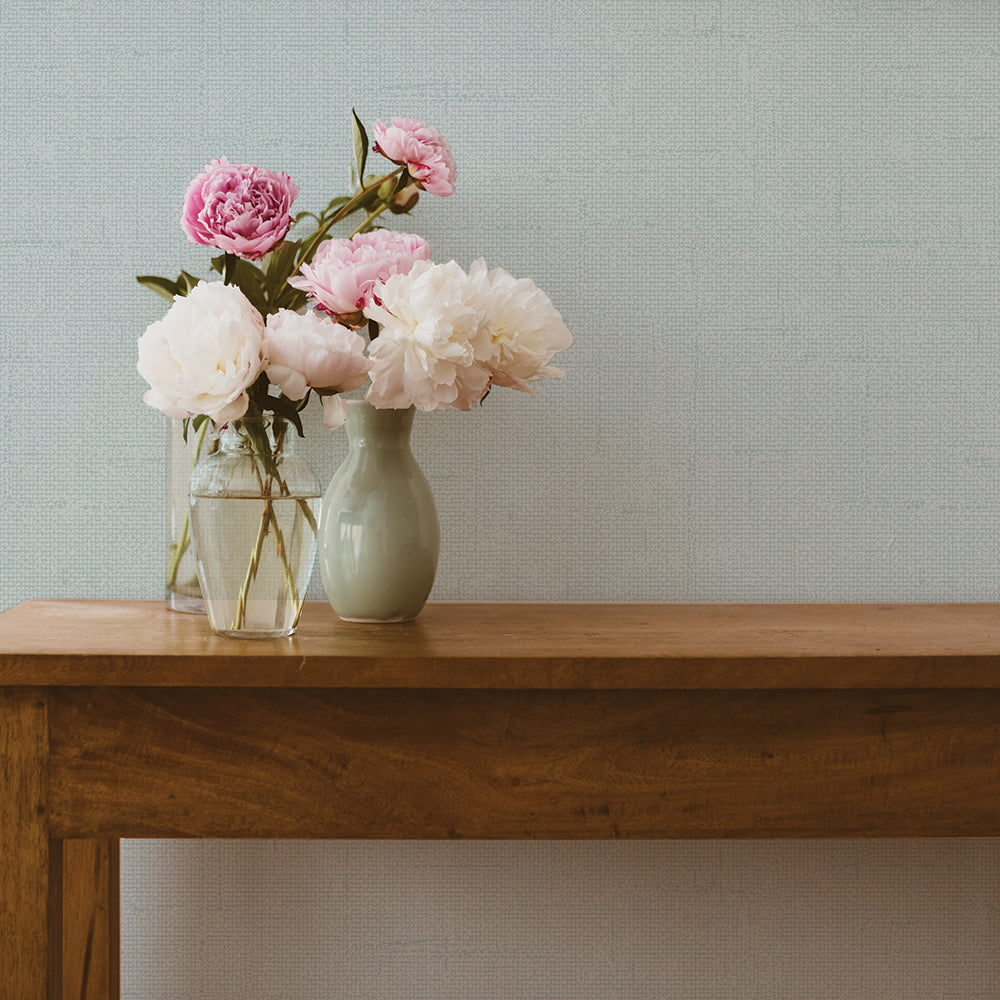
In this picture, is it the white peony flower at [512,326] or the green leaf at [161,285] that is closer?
the white peony flower at [512,326]

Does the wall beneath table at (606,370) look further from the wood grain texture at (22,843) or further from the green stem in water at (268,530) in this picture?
the wood grain texture at (22,843)

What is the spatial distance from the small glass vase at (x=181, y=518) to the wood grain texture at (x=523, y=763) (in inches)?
9.1

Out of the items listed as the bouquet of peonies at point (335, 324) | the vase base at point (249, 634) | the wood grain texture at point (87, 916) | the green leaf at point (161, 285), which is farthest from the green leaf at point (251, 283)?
the wood grain texture at point (87, 916)

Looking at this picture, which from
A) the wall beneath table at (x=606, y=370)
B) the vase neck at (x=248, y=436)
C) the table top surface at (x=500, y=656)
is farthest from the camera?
the wall beneath table at (x=606, y=370)

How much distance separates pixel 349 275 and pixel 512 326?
13cm

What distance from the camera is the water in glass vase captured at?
30.5 inches

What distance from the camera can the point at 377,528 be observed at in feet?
2.76

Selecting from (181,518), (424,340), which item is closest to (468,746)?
(424,340)

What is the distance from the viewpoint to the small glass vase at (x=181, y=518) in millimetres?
920

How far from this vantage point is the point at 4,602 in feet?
3.44

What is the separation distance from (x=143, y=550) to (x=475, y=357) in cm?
49

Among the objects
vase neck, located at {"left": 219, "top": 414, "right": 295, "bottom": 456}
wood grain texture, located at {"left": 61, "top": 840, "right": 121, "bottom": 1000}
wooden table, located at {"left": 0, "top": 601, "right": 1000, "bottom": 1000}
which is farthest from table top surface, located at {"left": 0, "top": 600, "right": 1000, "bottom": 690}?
wood grain texture, located at {"left": 61, "top": 840, "right": 121, "bottom": 1000}

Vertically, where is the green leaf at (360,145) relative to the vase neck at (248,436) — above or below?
above

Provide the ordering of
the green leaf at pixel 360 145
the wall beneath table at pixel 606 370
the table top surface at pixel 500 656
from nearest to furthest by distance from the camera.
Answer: the table top surface at pixel 500 656 → the green leaf at pixel 360 145 → the wall beneath table at pixel 606 370
